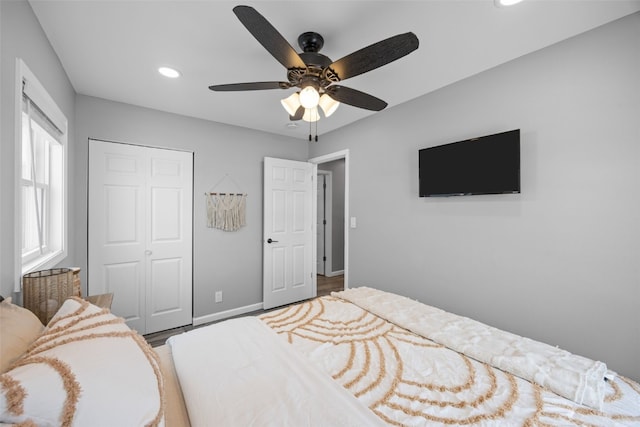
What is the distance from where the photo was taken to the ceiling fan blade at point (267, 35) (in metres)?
1.11

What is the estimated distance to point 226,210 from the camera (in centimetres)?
333

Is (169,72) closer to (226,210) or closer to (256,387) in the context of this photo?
(226,210)

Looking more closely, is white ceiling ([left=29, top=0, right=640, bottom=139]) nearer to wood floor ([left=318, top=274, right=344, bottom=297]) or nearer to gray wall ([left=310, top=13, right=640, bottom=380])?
gray wall ([left=310, top=13, right=640, bottom=380])

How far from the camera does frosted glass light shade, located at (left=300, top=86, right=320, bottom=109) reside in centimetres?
164

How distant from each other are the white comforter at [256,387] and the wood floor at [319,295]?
1736 mm

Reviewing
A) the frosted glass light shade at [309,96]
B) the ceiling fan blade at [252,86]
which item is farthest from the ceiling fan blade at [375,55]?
the ceiling fan blade at [252,86]

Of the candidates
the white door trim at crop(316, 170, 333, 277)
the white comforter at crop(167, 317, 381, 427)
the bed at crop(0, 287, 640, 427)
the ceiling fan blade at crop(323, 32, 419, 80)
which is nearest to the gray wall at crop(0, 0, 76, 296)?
the bed at crop(0, 287, 640, 427)

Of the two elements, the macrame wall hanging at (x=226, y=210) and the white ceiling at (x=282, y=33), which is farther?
the macrame wall hanging at (x=226, y=210)

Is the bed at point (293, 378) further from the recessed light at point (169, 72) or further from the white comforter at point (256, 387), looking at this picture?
the recessed light at point (169, 72)

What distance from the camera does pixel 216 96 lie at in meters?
2.59

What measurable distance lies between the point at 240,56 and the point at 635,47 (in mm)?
2377

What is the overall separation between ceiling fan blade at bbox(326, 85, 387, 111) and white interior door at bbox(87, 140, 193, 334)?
2.08 m

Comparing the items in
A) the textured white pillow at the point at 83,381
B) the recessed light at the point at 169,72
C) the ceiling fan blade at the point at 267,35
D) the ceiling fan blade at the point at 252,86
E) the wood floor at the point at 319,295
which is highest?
the recessed light at the point at 169,72

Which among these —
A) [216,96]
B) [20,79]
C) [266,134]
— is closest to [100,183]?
[216,96]
